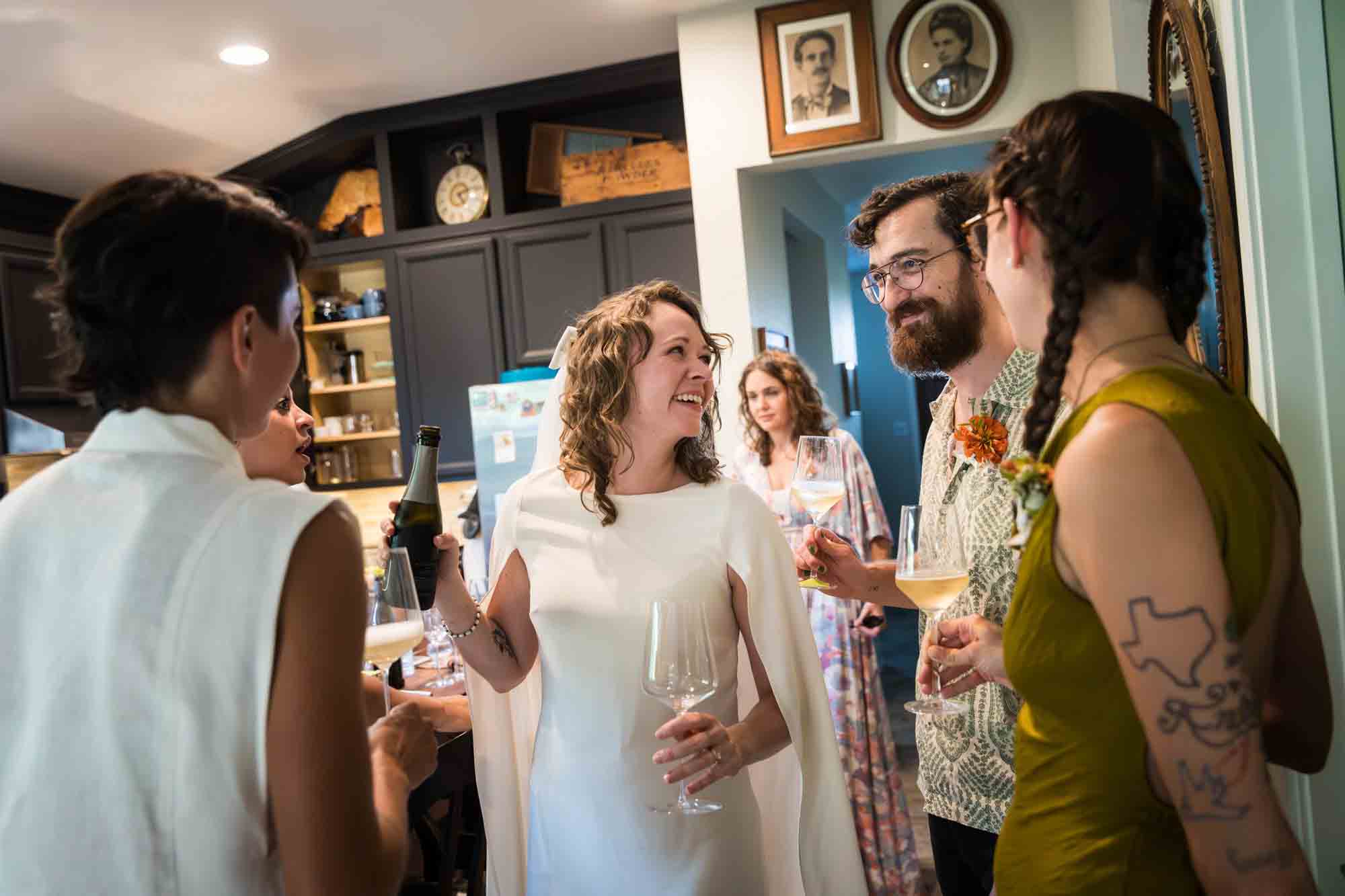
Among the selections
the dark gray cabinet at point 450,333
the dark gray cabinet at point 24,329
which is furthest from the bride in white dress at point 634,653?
the dark gray cabinet at point 24,329

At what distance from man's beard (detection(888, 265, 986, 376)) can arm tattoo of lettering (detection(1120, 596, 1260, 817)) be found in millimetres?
1002

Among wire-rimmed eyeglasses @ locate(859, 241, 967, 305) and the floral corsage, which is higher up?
wire-rimmed eyeglasses @ locate(859, 241, 967, 305)

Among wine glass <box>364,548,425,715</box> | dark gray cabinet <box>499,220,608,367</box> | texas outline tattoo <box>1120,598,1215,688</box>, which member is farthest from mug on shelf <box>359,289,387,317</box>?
texas outline tattoo <box>1120,598,1215,688</box>

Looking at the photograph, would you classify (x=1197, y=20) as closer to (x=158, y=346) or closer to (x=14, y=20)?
(x=158, y=346)

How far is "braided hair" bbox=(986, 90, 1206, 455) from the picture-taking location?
954 millimetres

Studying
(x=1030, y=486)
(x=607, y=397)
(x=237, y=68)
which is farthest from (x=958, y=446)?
(x=237, y=68)

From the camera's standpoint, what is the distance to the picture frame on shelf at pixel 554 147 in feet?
18.2

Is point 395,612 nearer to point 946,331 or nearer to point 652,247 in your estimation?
point 946,331

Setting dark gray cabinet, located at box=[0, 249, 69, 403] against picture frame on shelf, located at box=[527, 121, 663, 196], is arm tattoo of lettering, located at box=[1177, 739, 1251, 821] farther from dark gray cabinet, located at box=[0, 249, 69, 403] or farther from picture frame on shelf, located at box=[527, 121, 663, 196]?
dark gray cabinet, located at box=[0, 249, 69, 403]

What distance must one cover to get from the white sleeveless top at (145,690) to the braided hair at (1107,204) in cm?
71

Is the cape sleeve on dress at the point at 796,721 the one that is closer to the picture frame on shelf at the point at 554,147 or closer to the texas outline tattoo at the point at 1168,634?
the texas outline tattoo at the point at 1168,634

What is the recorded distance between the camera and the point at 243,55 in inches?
179

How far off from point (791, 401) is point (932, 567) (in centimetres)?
272

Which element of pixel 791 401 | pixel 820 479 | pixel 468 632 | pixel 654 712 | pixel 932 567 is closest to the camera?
pixel 932 567
